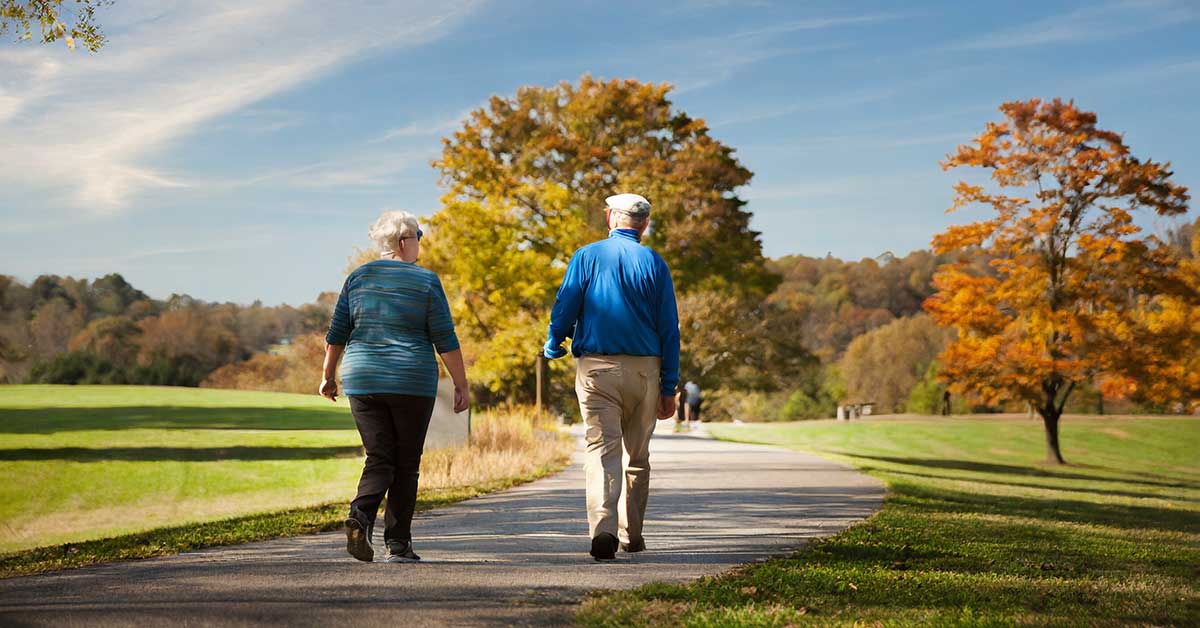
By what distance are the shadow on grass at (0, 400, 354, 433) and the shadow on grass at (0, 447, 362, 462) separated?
9.34 feet

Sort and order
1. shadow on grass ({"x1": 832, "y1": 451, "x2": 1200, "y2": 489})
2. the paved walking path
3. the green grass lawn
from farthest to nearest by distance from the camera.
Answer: shadow on grass ({"x1": 832, "y1": 451, "x2": 1200, "y2": 489}) < the green grass lawn < the paved walking path

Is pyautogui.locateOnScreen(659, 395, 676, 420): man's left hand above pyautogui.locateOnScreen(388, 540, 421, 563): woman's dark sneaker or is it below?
above

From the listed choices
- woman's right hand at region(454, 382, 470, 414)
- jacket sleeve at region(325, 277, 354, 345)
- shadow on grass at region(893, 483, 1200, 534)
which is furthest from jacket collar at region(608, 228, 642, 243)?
shadow on grass at region(893, 483, 1200, 534)

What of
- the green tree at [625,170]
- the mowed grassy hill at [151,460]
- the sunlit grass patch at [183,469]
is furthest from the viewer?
the green tree at [625,170]

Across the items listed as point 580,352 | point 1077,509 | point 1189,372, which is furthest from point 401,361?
point 1189,372

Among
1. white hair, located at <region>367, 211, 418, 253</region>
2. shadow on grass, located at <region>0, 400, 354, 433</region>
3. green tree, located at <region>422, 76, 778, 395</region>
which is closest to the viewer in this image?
white hair, located at <region>367, 211, 418, 253</region>

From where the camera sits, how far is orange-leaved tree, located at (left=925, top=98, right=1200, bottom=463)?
27312mm

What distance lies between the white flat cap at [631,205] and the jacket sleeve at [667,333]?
13.5 inches

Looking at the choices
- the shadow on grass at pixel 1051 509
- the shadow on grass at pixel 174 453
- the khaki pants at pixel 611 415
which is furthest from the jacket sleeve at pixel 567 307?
the shadow on grass at pixel 174 453

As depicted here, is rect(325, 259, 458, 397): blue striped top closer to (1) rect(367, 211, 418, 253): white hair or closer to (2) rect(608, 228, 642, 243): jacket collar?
(1) rect(367, 211, 418, 253): white hair

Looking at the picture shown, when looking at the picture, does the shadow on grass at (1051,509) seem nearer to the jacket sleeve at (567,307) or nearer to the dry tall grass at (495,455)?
the dry tall grass at (495,455)

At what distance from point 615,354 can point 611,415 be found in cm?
35

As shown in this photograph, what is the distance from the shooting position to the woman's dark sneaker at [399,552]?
632 centimetres

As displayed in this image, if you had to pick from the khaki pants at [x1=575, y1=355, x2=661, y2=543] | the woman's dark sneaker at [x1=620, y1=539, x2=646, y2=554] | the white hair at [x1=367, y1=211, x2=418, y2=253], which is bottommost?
the woman's dark sneaker at [x1=620, y1=539, x2=646, y2=554]
